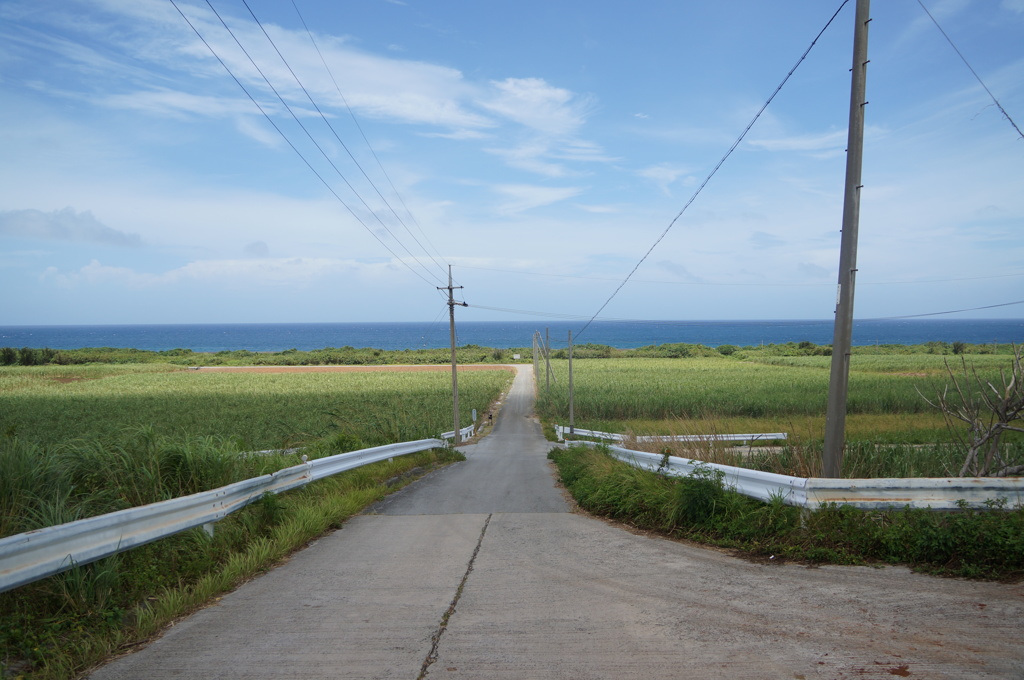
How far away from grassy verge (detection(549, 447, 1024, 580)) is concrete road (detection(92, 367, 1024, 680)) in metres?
0.26

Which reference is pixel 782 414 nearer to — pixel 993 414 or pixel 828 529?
pixel 993 414

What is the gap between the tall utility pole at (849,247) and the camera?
6883 mm

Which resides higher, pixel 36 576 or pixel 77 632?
pixel 36 576

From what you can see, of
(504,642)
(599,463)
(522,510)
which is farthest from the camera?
(599,463)

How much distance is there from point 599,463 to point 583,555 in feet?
14.4

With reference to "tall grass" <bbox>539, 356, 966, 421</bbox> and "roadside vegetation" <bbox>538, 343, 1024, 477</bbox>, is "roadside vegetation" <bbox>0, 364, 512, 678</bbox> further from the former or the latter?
"tall grass" <bbox>539, 356, 966, 421</bbox>

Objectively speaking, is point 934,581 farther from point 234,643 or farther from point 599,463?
point 599,463

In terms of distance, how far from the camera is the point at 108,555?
4.90 metres

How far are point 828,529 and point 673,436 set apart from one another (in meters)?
4.47

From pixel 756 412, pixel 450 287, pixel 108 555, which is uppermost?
Result: pixel 450 287

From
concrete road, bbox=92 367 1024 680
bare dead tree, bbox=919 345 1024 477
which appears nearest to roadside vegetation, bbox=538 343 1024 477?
bare dead tree, bbox=919 345 1024 477

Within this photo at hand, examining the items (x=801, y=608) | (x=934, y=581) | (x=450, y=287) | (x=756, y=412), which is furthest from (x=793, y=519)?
(x=756, y=412)

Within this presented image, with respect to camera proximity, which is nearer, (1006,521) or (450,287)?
(1006,521)

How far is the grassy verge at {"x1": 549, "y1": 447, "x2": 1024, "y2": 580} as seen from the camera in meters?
5.07
